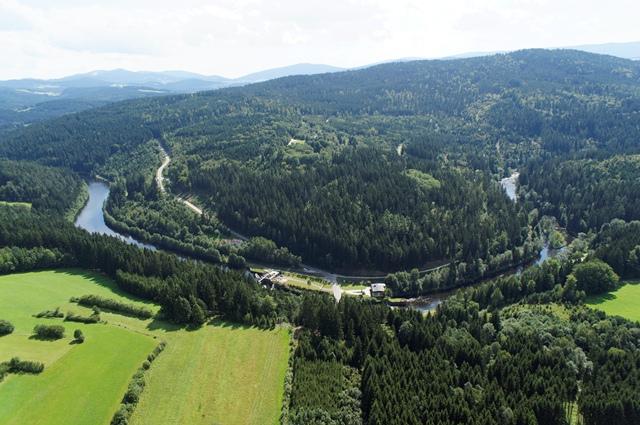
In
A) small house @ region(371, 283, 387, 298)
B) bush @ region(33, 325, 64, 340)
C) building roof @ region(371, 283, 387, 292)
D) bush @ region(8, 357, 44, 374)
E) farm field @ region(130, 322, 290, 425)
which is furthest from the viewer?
building roof @ region(371, 283, 387, 292)

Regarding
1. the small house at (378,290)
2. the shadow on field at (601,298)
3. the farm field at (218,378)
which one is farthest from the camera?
the small house at (378,290)

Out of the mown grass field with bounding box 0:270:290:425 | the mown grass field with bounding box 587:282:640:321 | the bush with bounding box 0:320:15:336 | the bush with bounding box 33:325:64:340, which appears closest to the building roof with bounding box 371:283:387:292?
the mown grass field with bounding box 0:270:290:425

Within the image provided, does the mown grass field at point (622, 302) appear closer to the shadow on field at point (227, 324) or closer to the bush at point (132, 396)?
the shadow on field at point (227, 324)

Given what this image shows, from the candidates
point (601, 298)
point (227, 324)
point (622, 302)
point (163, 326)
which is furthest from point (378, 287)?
point (163, 326)

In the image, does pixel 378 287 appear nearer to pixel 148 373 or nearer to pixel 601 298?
pixel 601 298

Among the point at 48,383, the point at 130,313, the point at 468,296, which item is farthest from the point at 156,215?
the point at 468,296

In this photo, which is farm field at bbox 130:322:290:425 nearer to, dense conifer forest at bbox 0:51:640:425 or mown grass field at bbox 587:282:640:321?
dense conifer forest at bbox 0:51:640:425

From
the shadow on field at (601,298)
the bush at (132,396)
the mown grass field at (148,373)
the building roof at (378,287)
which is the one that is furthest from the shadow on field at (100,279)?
the shadow on field at (601,298)
